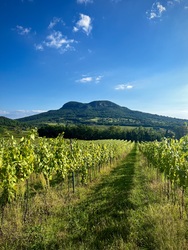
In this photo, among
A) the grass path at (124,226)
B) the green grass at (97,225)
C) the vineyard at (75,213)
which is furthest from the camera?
the vineyard at (75,213)

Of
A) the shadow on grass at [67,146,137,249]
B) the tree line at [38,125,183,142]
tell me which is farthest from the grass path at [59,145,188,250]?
the tree line at [38,125,183,142]

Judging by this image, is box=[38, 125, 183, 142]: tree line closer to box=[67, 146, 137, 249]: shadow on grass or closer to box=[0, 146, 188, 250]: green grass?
box=[67, 146, 137, 249]: shadow on grass

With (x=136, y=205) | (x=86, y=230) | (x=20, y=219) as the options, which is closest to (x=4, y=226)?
(x=20, y=219)

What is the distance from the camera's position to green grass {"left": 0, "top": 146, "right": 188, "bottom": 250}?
205 inches

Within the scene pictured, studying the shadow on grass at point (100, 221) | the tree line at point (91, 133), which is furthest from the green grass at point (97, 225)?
the tree line at point (91, 133)

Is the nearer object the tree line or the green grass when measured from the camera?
the green grass

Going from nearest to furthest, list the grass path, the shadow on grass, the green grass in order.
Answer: the grass path
the green grass
the shadow on grass

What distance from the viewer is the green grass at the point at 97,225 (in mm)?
5219

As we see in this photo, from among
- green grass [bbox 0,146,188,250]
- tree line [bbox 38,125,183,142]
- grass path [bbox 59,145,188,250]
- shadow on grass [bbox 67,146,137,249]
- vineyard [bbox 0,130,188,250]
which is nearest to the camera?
grass path [bbox 59,145,188,250]

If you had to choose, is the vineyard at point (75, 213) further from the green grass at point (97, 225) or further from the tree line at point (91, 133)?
the tree line at point (91, 133)

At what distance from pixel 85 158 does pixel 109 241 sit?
822 cm

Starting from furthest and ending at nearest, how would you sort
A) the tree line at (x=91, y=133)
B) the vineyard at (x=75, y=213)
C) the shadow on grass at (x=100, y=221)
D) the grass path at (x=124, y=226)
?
the tree line at (x=91, y=133) → the shadow on grass at (x=100, y=221) → the vineyard at (x=75, y=213) → the grass path at (x=124, y=226)

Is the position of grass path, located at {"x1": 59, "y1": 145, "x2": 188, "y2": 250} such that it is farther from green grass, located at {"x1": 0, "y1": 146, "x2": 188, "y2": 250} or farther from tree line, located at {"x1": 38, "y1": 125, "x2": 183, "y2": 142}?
tree line, located at {"x1": 38, "y1": 125, "x2": 183, "y2": 142}

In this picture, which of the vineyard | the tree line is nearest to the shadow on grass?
the vineyard
